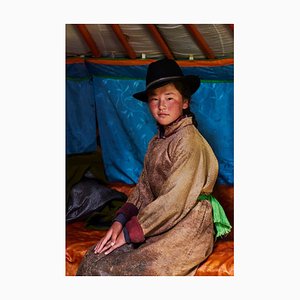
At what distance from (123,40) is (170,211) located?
0.95 metres

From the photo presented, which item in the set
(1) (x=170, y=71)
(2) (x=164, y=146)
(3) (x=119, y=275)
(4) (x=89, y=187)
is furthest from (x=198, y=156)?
(4) (x=89, y=187)

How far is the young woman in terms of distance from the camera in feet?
8.75

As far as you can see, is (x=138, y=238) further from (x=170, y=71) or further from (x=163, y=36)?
(x=163, y=36)

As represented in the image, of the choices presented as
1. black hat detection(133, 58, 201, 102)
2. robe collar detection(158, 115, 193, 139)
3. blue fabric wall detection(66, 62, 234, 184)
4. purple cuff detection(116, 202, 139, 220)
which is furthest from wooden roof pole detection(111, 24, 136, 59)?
purple cuff detection(116, 202, 139, 220)

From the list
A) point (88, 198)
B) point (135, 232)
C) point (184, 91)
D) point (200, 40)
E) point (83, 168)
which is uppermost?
point (200, 40)

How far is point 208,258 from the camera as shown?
9.12ft

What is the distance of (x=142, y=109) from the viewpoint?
131 inches

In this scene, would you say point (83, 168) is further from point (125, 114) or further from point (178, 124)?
point (178, 124)

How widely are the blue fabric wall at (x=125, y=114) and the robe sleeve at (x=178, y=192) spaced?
0.44m

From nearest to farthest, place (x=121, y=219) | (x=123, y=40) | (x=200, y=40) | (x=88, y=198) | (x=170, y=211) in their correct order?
(x=170, y=211)
(x=121, y=219)
(x=200, y=40)
(x=123, y=40)
(x=88, y=198)

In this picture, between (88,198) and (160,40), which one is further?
(88,198)

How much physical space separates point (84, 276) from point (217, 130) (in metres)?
0.99

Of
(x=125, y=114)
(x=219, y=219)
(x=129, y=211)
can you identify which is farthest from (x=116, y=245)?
(x=125, y=114)

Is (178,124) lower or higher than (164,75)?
lower
